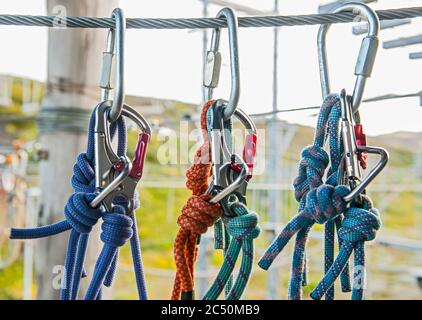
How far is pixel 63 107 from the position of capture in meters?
0.84

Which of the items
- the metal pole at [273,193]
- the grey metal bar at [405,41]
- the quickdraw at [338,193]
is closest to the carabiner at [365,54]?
the quickdraw at [338,193]

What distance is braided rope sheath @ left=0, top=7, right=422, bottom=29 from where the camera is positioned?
0.43m

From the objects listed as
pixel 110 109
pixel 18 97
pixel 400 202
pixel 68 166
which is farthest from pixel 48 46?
pixel 400 202

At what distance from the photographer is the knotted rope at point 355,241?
1.26ft

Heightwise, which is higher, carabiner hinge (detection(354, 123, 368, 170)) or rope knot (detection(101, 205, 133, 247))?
carabiner hinge (detection(354, 123, 368, 170))

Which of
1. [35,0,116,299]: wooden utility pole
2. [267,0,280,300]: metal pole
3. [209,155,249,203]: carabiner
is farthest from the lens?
[267,0,280,300]: metal pole

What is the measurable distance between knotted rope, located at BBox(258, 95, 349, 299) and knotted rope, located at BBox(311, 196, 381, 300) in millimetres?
11

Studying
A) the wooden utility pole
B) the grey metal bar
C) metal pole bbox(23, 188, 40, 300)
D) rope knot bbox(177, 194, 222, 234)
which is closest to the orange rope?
rope knot bbox(177, 194, 222, 234)

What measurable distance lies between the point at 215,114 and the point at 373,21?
13 centimetres

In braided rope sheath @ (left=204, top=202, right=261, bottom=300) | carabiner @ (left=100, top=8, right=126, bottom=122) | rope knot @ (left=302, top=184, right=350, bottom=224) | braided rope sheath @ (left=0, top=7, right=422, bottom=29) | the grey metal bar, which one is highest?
the grey metal bar

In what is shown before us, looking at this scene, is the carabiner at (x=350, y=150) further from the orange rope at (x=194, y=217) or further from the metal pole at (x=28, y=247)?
the metal pole at (x=28, y=247)

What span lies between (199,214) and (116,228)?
0.06m

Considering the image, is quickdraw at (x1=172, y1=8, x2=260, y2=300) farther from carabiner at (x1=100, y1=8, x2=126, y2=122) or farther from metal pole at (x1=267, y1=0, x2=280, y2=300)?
metal pole at (x1=267, y1=0, x2=280, y2=300)

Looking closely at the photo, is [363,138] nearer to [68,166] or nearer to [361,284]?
[361,284]
